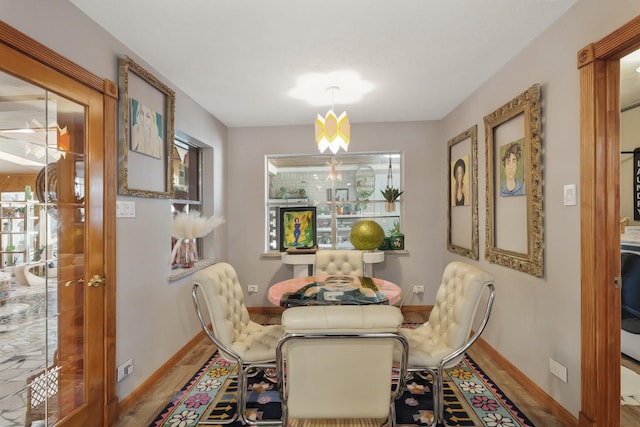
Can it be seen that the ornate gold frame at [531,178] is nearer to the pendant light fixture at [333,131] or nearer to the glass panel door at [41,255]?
the pendant light fixture at [333,131]

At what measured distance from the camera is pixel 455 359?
186 cm

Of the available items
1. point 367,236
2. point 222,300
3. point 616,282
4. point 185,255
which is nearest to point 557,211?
point 616,282

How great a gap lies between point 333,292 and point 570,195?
1506mm

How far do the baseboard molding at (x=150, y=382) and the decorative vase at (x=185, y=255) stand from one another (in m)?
A: 0.73

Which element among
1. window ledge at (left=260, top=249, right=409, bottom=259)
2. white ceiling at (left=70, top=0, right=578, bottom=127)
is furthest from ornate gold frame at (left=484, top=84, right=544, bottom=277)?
window ledge at (left=260, top=249, right=409, bottom=259)

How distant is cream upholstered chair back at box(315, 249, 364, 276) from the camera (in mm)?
3078

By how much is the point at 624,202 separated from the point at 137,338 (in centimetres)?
475

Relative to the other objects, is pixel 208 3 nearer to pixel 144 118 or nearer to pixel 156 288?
pixel 144 118

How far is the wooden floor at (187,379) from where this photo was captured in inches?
79.3

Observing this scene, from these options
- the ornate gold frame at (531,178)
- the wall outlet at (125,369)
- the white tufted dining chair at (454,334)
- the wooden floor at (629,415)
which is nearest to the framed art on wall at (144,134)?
the wall outlet at (125,369)

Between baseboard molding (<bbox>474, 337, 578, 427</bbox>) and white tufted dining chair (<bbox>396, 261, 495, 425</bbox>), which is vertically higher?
white tufted dining chair (<bbox>396, 261, 495, 425</bbox>)

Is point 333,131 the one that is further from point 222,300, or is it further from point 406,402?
point 406,402

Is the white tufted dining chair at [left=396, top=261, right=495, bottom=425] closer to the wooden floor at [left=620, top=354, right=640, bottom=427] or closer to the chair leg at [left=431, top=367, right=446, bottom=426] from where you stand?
the chair leg at [left=431, top=367, right=446, bottom=426]

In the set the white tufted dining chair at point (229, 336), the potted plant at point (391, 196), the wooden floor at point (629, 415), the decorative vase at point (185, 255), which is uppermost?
the potted plant at point (391, 196)
